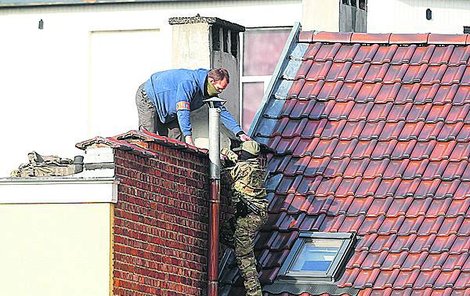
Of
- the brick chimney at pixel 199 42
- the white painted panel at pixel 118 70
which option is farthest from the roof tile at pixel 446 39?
the white painted panel at pixel 118 70

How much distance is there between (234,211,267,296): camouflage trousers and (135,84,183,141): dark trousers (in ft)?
4.03

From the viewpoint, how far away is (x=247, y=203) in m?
25.9

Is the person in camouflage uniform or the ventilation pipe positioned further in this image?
the person in camouflage uniform

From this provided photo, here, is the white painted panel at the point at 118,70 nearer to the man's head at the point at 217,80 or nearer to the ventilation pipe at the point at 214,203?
the man's head at the point at 217,80

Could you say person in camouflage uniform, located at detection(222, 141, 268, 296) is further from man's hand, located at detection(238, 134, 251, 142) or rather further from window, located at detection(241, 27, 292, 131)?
window, located at detection(241, 27, 292, 131)

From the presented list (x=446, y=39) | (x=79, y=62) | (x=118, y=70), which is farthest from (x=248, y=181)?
(x=79, y=62)

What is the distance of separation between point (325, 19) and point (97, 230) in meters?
7.93

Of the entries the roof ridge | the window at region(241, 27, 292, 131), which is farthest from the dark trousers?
the window at region(241, 27, 292, 131)

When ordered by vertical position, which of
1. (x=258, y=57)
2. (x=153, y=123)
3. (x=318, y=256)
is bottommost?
(x=318, y=256)

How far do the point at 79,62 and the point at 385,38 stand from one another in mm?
18030

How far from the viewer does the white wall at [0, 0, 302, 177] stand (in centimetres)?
4525

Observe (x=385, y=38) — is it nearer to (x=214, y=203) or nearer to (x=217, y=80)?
(x=217, y=80)

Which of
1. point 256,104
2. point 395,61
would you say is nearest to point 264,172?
point 395,61

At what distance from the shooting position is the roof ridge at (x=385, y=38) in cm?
2847
